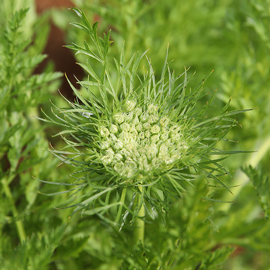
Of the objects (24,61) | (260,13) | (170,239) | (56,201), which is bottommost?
(56,201)

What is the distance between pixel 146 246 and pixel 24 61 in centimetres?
92

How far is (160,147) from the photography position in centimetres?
97

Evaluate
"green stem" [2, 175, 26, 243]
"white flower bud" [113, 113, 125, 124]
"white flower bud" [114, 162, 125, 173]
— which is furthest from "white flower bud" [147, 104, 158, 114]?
"green stem" [2, 175, 26, 243]

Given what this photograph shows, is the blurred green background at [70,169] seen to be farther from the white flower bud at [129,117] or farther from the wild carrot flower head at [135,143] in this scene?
the white flower bud at [129,117]

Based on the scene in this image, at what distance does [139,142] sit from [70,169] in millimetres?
721

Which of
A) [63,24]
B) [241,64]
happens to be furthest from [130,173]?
[63,24]

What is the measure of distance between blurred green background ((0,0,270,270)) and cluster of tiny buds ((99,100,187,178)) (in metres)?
0.17

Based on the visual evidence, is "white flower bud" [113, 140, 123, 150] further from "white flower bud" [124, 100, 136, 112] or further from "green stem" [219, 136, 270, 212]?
"green stem" [219, 136, 270, 212]

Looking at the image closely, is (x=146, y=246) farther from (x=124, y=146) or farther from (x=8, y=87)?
(x=8, y=87)

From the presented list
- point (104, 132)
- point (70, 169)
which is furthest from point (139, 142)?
point (70, 169)

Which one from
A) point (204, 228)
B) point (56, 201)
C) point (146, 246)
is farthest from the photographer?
point (56, 201)

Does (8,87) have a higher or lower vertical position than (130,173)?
higher

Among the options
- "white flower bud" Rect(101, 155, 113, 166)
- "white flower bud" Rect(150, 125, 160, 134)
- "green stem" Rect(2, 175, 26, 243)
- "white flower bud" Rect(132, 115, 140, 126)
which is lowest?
"green stem" Rect(2, 175, 26, 243)

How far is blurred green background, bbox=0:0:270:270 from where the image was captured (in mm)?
1020
